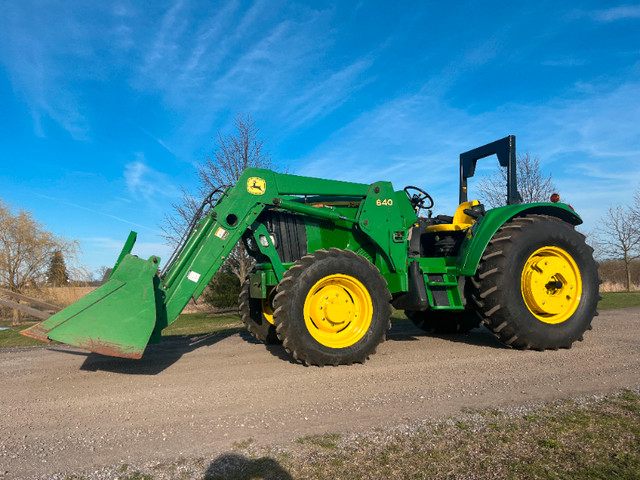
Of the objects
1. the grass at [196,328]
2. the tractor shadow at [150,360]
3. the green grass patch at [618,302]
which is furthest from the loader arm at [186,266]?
the green grass patch at [618,302]

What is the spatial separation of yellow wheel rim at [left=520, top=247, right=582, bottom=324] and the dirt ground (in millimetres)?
621

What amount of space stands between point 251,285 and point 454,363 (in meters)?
3.02

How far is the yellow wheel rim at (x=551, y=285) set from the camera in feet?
21.9

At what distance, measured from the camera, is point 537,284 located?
670 cm

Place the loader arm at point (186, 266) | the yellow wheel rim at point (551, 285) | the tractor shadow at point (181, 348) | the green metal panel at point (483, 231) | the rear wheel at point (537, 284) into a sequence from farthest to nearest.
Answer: the yellow wheel rim at point (551, 285), the green metal panel at point (483, 231), the rear wheel at point (537, 284), the tractor shadow at point (181, 348), the loader arm at point (186, 266)

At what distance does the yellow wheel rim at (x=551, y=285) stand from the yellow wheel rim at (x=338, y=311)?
2.44 meters

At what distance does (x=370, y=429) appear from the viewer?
356 centimetres

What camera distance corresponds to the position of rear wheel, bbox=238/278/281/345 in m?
7.34

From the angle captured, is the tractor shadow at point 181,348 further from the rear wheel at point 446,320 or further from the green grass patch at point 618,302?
the green grass patch at point 618,302

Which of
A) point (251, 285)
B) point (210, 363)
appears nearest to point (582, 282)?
point (251, 285)

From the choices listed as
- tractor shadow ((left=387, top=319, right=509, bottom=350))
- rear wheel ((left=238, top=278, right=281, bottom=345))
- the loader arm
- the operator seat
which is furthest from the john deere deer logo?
tractor shadow ((left=387, top=319, right=509, bottom=350))

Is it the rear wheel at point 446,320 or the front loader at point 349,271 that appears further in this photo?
the rear wheel at point 446,320

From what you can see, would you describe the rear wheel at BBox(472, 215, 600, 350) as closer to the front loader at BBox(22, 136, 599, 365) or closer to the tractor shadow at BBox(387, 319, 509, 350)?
the front loader at BBox(22, 136, 599, 365)

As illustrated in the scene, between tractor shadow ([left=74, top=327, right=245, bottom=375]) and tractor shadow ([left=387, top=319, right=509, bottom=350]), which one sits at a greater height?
tractor shadow ([left=387, top=319, right=509, bottom=350])
